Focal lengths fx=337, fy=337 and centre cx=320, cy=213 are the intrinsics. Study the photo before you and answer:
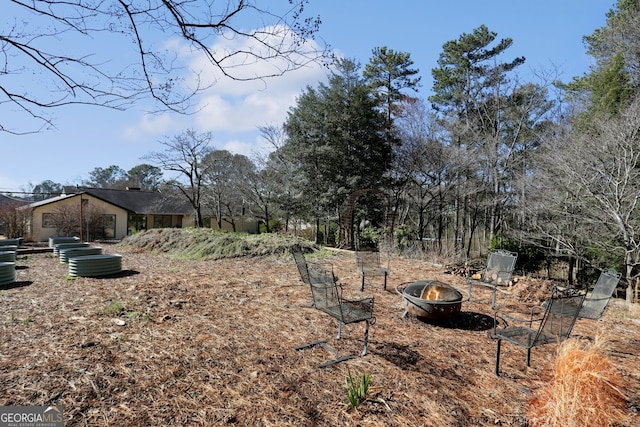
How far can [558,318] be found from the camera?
3213 mm

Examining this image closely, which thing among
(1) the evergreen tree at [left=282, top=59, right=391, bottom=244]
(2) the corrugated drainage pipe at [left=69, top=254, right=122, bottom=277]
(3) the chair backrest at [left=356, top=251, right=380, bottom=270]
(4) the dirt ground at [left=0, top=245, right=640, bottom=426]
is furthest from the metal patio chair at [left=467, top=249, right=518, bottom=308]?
(1) the evergreen tree at [left=282, top=59, right=391, bottom=244]

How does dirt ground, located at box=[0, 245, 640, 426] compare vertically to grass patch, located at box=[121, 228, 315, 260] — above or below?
below

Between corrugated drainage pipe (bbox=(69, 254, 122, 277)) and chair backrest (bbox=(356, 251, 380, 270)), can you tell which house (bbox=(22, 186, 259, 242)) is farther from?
chair backrest (bbox=(356, 251, 380, 270))

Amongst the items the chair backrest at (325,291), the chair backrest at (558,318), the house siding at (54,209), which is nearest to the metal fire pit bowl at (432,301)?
the chair backrest at (558,318)

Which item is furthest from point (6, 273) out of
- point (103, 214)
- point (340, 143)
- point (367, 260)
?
point (103, 214)

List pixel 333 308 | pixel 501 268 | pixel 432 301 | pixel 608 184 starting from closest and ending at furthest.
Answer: pixel 333 308
pixel 432 301
pixel 501 268
pixel 608 184

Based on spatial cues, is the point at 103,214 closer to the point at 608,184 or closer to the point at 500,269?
the point at 500,269

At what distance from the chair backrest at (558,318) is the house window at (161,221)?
89.6 ft

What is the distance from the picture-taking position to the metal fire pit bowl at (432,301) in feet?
14.5

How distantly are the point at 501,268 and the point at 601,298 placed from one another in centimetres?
220

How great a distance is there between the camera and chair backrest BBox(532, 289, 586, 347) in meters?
3.13

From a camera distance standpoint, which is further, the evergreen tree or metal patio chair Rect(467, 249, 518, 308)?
the evergreen tree

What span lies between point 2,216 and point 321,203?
1643cm

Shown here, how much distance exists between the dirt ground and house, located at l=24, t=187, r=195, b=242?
14267mm
